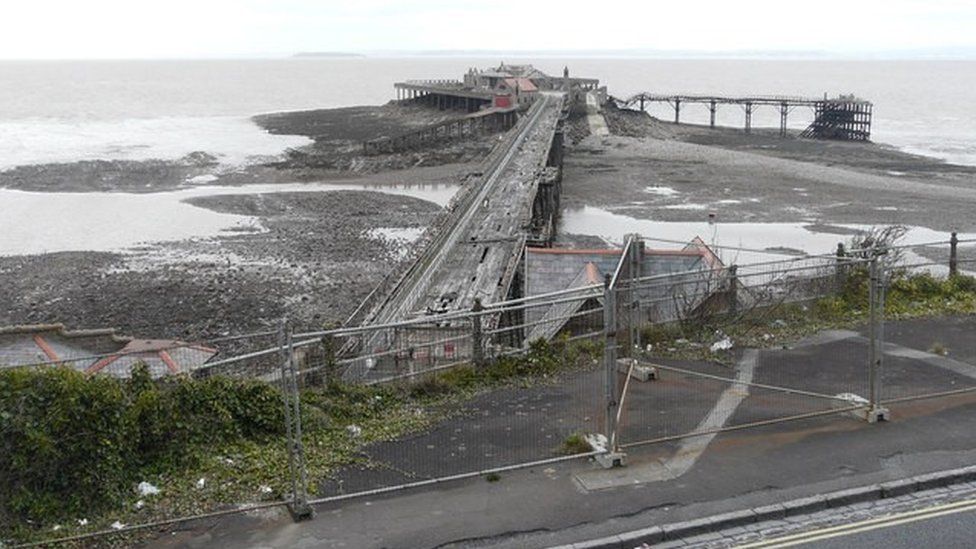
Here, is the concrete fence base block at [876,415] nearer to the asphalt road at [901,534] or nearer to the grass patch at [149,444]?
the asphalt road at [901,534]

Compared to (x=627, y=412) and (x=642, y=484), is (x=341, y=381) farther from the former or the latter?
(x=642, y=484)

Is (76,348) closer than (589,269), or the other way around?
(589,269)

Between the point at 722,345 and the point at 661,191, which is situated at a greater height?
the point at 722,345

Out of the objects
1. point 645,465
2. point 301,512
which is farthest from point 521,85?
point 301,512

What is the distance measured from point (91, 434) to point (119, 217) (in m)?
42.4

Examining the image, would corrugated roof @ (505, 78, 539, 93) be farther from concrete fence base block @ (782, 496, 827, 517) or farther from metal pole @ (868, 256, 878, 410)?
concrete fence base block @ (782, 496, 827, 517)

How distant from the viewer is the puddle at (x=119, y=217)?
1673 inches

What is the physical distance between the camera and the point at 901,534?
877cm

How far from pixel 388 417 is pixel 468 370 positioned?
1.78m

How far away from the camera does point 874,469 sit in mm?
10180

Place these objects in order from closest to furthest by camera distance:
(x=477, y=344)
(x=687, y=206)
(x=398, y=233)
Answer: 1. (x=477, y=344)
2. (x=398, y=233)
3. (x=687, y=206)

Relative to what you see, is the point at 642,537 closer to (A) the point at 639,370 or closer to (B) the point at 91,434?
(A) the point at 639,370

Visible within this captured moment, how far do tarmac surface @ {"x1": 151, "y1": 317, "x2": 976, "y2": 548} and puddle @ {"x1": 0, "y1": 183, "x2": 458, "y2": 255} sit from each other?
33106mm

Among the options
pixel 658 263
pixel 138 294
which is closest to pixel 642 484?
pixel 658 263
